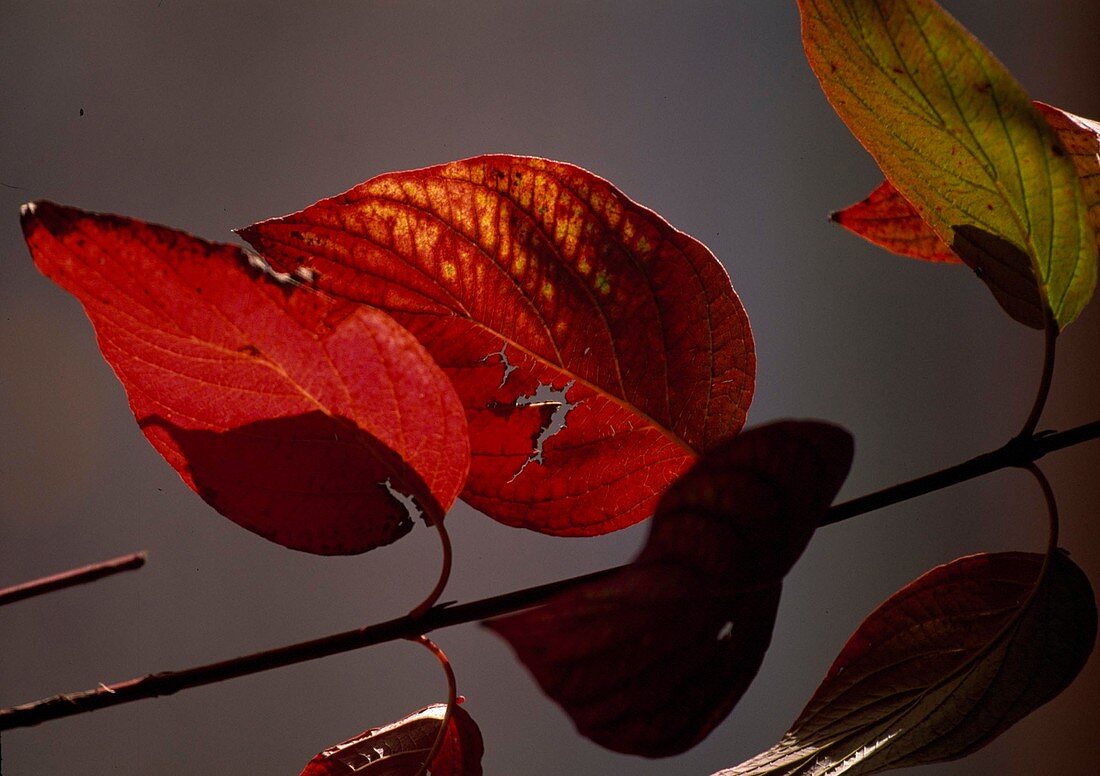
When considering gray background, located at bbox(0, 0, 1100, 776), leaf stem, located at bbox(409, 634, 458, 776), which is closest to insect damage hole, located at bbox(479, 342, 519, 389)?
leaf stem, located at bbox(409, 634, 458, 776)

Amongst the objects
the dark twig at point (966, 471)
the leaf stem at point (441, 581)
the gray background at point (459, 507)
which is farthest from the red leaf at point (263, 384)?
the gray background at point (459, 507)

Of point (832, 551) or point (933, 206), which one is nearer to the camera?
point (933, 206)

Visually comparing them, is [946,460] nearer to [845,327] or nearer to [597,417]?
[845,327]

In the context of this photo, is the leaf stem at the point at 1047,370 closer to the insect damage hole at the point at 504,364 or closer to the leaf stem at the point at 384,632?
the leaf stem at the point at 384,632

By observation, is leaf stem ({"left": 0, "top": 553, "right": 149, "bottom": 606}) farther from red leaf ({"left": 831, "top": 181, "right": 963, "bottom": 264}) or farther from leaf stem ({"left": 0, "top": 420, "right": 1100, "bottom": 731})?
red leaf ({"left": 831, "top": 181, "right": 963, "bottom": 264})

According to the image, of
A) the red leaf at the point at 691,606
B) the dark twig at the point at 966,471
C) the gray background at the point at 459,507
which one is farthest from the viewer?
the gray background at the point at 459,507

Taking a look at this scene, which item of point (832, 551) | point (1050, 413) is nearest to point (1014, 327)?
point (1050, 413)

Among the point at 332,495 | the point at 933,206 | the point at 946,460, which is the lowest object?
the point at 946,460
